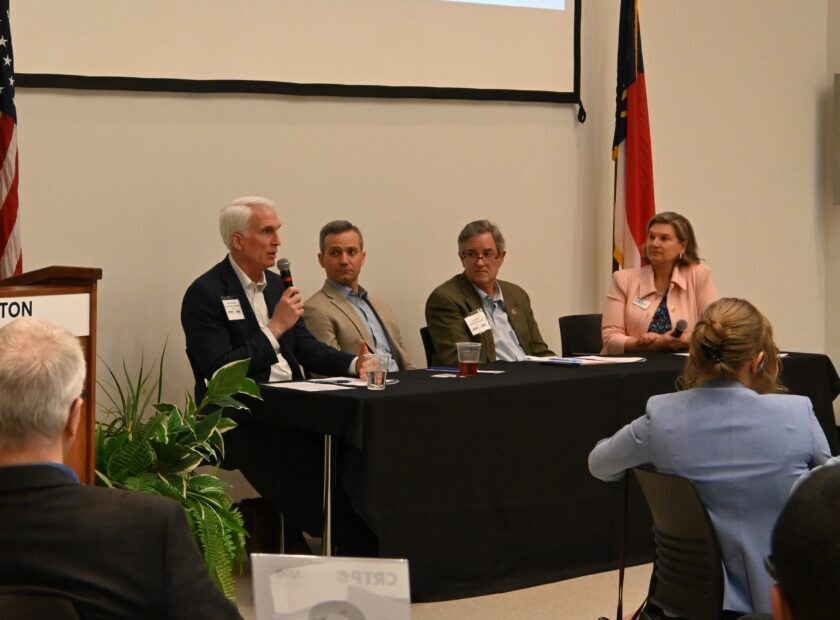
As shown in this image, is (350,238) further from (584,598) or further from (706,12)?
(706,12)

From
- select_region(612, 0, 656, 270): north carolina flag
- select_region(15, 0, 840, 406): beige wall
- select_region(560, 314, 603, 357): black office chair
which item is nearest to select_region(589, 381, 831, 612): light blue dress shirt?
select_region(560, 314, 603, 357): black office chair

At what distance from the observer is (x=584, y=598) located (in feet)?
14.1

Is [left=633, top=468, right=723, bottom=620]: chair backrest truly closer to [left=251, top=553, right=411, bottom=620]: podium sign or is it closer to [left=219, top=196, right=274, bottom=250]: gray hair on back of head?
[left=251, top=553, right=411, bottom=620]: podium sign

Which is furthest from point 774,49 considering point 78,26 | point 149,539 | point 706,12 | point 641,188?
point 149,539

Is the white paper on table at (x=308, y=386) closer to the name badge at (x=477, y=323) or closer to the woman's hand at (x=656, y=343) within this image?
the name badge at (x=477, y=323)

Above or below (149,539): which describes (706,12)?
above

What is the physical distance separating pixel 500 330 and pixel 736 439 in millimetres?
2872

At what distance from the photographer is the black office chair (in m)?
5.80

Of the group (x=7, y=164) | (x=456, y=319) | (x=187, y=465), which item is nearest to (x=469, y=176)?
(x=456, y=319)

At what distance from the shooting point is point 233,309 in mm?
4605

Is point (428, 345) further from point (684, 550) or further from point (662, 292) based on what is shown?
point (684, 550)

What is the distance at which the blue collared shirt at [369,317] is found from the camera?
5195 mm

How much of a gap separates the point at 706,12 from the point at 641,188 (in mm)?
1434

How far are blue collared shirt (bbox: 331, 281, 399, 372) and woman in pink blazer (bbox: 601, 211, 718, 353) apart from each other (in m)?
1.07
